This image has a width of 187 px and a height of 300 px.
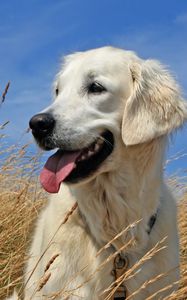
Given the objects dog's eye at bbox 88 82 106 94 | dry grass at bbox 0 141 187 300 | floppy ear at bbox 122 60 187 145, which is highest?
dog's eye at bbox 88 82 106 94

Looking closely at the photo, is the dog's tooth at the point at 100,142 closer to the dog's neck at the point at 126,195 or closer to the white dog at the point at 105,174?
the white dog at the point at 105,174

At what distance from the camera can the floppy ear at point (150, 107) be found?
3199 mm

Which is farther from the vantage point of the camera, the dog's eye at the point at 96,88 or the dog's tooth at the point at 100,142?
the dog's eye at the point at 96,88

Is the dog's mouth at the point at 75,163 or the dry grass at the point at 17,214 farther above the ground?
the dog's mouth at the point at 75,163

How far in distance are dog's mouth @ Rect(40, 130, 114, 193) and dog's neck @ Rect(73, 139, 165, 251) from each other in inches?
6.3

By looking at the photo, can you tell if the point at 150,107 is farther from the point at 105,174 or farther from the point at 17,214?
the point at 17,214

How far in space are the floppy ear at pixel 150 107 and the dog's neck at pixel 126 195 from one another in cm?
10

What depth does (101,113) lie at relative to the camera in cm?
318

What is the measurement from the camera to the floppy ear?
10.5 feet

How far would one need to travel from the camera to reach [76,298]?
10.00ft

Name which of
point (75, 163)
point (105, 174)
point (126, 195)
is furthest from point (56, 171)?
point (126, 195)

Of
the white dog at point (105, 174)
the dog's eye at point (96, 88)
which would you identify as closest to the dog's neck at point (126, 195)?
the white dog at point (105, 174)

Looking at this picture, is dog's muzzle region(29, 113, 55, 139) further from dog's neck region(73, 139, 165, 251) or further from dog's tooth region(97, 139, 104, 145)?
dog's neck region(73, 139, 165, 251)

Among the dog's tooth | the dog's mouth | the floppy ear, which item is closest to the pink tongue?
the dog's mouth
